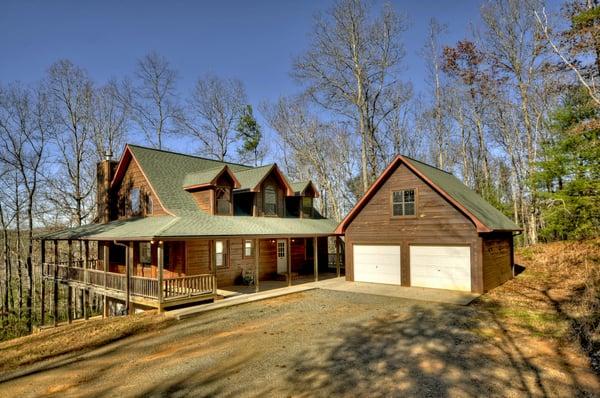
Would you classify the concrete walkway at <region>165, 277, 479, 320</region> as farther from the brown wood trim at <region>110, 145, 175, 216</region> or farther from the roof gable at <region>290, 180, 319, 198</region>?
the roof gable at <region>290, 180, 319, 198</region>

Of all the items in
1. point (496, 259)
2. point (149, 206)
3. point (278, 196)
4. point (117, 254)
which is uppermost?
point (278, 196)

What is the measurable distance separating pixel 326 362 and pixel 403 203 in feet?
34.2

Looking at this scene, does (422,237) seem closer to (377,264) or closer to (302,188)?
(377,264)

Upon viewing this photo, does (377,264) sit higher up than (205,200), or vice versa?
(205,200)

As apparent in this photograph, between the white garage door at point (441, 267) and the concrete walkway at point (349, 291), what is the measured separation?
374mm

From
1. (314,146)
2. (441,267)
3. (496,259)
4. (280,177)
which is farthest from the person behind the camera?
(314,146)

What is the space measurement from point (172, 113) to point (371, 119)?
63.0 feet

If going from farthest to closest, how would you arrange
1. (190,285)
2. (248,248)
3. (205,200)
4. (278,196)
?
(278,196) → (248,248) → (205,200) → (190,285)

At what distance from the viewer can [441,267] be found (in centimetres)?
1548

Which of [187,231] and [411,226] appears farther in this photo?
[411,226]

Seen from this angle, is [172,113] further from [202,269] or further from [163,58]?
[202,269]

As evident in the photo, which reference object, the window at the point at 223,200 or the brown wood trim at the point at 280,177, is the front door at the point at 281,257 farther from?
the window at the point at 223,200

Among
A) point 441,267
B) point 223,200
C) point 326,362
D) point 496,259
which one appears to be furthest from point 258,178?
point 326,362

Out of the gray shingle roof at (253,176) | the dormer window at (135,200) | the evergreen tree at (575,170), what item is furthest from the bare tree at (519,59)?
the dormer window at (135,200)
